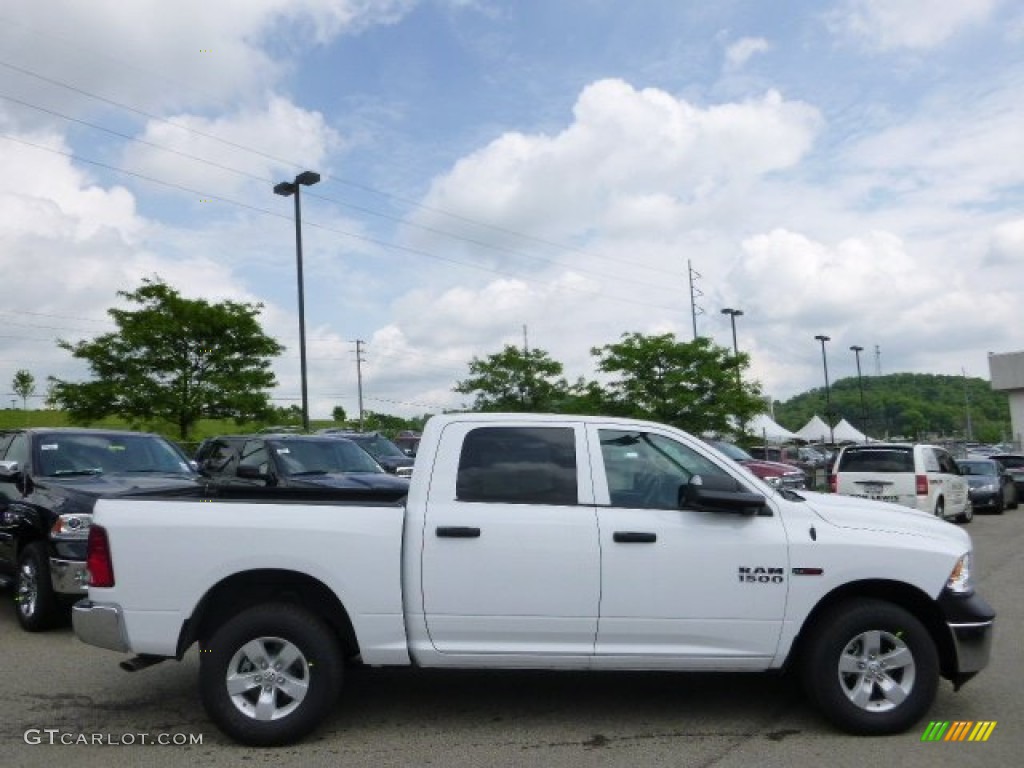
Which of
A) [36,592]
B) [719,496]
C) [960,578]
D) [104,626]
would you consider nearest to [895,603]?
[960,578]

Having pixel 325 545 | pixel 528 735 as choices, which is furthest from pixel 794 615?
pixel 325 545

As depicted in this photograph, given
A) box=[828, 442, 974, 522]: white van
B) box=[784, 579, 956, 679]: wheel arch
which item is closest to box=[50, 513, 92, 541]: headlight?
box=[784, 579, 956, 679]: wheel arch

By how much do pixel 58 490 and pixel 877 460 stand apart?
1391 cm

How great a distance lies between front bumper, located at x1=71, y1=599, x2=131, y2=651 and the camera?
5047 millimetres

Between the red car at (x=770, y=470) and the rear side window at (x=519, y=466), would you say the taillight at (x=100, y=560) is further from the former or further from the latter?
the red car at (x=770, y=470)

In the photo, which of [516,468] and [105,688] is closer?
[516,468]

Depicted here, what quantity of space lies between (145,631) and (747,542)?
332cm

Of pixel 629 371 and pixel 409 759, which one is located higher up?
pixel 629 371

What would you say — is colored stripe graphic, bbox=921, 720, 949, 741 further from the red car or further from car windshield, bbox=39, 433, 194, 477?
the red car

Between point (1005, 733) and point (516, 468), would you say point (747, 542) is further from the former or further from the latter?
point (1005, 733)

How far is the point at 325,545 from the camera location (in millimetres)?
5051

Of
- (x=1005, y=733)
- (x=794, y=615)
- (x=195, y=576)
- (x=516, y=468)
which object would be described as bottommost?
(x=1005, y=733)

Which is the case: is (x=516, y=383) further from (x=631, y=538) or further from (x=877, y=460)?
(x=631, y=538)

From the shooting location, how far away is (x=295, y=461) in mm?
12203
